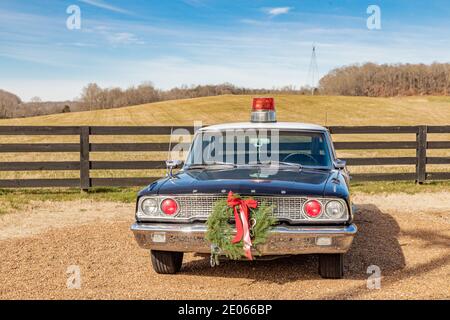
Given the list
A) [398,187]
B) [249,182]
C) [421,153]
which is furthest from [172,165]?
[421,153]

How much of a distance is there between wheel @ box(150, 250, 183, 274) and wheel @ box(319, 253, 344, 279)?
55.7 inches

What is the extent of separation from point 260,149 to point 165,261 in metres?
1.63

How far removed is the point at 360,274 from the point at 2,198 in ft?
25.5

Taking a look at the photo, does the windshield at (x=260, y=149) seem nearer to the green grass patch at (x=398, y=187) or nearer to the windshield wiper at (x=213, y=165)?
the windshield wiper at (x=213, y=165)

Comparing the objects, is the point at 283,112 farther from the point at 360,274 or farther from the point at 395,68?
the point at 395,68

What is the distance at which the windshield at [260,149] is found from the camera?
5.88 metres

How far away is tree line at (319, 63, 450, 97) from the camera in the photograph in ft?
318

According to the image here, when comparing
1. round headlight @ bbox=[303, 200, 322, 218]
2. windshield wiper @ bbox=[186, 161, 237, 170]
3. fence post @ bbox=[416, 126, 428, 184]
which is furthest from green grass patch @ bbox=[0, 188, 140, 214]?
fence post @ bbox=[416, 126, 428, 184]

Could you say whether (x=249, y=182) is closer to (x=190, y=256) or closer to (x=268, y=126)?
(x=268, y=126)

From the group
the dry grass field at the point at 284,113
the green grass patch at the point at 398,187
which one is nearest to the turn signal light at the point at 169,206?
the green grass patch at the point at 398,187

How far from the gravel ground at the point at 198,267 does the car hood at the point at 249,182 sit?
0.89 m

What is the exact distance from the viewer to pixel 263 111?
6.73 m

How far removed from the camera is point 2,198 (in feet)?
34.8

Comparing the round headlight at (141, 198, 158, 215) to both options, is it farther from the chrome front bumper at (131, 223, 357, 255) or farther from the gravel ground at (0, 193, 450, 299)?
the gravel ground at (0, 193, 450, 299)
